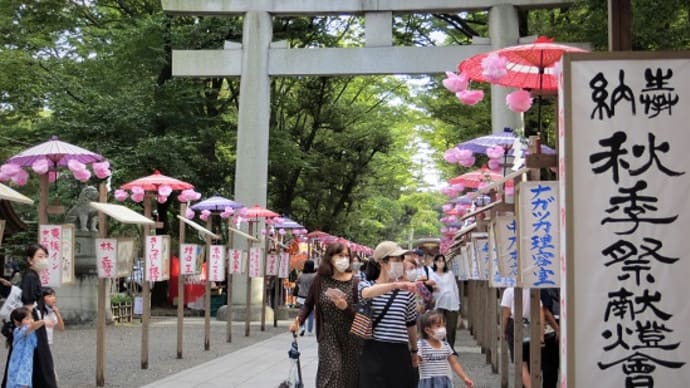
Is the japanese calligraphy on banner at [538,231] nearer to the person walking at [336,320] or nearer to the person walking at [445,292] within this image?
the person walking at [336,320]

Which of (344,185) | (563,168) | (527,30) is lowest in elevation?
(563,168)

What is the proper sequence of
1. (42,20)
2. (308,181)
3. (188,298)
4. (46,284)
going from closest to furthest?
(46,284), (42,20), (188,298), (308,181)

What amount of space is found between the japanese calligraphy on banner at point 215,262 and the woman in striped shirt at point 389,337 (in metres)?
9.76

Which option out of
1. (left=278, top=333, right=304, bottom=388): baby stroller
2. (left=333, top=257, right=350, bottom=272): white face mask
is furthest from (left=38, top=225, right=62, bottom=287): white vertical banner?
(left=333, top=257, right=350, bottom=272): white face mask

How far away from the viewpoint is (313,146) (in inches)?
1446

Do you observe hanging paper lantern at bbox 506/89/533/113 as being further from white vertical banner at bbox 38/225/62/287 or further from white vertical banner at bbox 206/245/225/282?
white vertical banner at bbox 206/245/225/282

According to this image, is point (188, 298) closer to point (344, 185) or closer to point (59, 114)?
point (59, 114)

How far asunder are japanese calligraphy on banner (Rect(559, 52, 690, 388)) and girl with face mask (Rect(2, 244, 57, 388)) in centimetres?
573

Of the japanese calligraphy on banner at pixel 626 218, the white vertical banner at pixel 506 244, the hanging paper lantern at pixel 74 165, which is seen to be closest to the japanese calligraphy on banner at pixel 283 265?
the hanging paper lantern at pixel 74 165

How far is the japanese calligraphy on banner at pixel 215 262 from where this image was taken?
1616cm

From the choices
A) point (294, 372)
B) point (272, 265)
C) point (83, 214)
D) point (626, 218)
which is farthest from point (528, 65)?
point (83, 214)

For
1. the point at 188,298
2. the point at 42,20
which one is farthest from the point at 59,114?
the point at 188,298

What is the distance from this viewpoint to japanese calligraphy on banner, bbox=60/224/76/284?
10.3 metres

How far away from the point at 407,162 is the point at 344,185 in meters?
6.69
